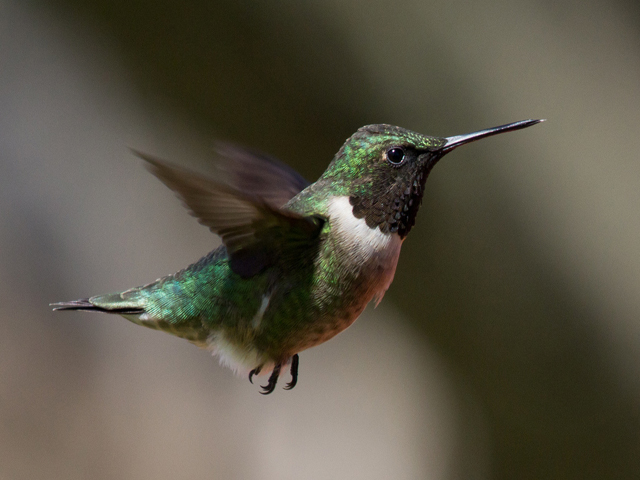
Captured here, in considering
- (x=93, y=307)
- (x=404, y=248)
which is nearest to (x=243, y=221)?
(x=93, y=307)

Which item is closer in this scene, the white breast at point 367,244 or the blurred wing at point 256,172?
the white breast at point 367,244

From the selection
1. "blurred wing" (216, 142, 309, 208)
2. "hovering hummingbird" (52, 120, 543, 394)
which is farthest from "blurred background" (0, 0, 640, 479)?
"hovering hummingbird" (52, 120, 543, 394)

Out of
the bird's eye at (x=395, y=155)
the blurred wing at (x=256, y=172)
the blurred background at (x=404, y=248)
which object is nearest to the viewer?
the bird's eye at (x=395, y=155)

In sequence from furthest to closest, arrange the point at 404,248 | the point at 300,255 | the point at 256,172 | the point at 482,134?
the point at 404,248 → the point at 256,172 → the point at 300,255 → the point at 482,134

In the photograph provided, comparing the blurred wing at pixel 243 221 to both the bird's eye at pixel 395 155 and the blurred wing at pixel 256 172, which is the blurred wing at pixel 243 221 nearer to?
the bird's eye at pixel 395 155

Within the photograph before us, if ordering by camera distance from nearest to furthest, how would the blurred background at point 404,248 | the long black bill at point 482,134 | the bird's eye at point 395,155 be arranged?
the long black bill at point 482,134, the bird's eye at point 395,155, the blurred background at point 404,248

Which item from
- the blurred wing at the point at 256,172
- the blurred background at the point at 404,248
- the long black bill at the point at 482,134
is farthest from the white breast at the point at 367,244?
the blurred background at the point at 404,248

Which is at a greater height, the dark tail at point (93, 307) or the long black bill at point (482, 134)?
the dark tail at point (93, 307)

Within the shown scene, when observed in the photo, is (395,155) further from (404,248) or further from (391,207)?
(404,248)
